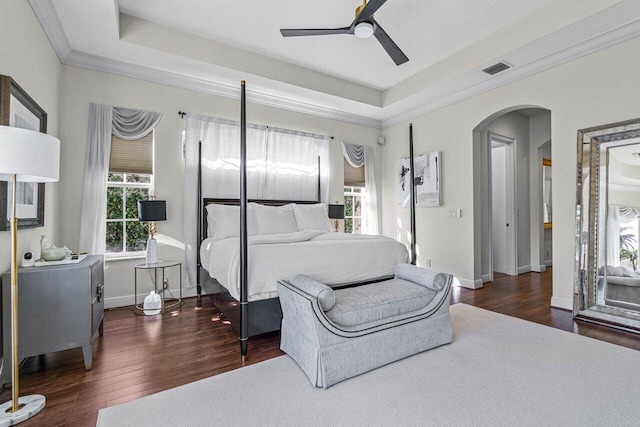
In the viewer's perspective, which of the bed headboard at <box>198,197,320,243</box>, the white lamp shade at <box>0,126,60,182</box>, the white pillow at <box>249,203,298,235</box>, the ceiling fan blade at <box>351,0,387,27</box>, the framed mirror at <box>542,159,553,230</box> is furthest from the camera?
the framed mirror at <box>542,159,553,230</box>

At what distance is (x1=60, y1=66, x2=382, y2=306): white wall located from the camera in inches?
135

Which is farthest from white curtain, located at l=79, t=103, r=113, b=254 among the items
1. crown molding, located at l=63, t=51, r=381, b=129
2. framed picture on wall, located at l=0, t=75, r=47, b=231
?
framed picture on wall, located at l=0, t=75, r=47, b=231

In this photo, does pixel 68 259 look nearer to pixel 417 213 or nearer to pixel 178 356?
pixel 178 356

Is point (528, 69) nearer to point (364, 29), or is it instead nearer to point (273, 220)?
point (364, 29)

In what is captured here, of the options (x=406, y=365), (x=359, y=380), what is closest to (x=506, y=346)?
(x=406, y=365)

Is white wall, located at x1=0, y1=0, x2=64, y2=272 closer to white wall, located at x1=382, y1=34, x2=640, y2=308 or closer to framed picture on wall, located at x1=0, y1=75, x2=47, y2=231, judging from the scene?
framed picture on wall, located at x1=0, y1=75, x2=47, y2=231

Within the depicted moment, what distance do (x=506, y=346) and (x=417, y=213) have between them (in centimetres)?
294

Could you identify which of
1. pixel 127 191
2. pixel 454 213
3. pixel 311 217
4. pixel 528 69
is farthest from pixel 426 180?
pixel 127 191

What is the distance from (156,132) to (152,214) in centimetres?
114

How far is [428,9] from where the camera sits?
10.1 ft

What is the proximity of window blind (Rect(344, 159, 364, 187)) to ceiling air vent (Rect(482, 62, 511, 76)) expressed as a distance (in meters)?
2.50

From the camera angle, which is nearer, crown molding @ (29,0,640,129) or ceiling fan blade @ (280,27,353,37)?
ceiling fan blade @ (280,27,353,37)

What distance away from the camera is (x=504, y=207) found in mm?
5684

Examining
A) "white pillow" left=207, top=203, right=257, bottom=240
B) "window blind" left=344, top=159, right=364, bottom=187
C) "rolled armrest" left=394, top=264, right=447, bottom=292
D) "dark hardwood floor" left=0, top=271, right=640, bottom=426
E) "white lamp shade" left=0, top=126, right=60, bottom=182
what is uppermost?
"window blind" left=344, top=159, right=364, bottom=187
